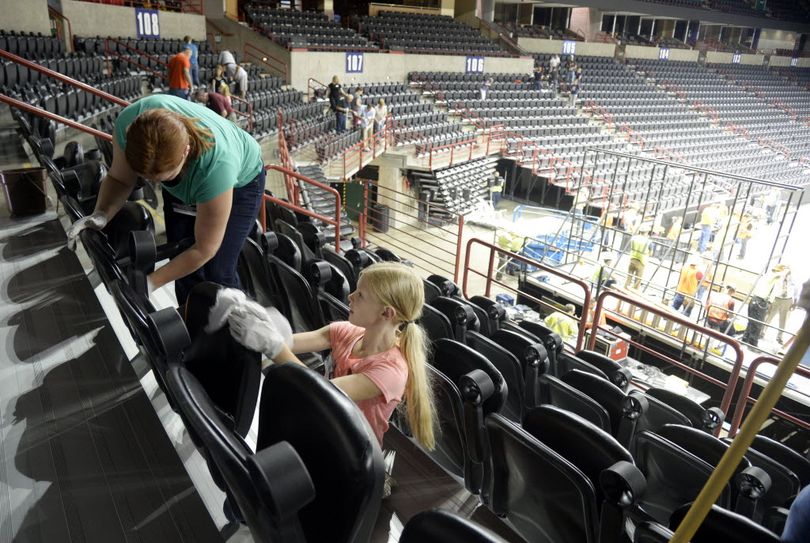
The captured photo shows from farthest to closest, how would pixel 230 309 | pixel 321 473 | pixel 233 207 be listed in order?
pixel 233 207 → pixel 230 309 → pixel 321 473

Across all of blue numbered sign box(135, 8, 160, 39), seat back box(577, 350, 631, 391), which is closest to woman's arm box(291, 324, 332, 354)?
seat back box(577, 350, 631, 391)

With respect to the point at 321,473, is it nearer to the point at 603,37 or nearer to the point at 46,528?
the point at 46,528

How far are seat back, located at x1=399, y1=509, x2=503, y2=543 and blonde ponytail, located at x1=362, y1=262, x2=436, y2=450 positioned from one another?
2.66 ft

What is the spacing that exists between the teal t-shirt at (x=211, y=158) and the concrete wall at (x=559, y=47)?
23876mm

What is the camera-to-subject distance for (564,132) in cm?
1975

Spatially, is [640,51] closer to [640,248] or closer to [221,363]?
[640,248]

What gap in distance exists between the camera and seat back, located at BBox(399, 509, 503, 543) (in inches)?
29.4

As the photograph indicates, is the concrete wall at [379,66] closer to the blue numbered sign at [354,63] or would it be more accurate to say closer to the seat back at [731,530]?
the blue numbered sign at [354,63]

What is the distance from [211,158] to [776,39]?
43552mm

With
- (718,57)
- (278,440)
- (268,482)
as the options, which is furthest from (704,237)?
(718,57)

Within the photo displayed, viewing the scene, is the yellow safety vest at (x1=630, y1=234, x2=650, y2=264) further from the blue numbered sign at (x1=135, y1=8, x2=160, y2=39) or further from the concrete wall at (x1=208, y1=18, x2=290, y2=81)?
the blue numbered sign at (x1=135, y1=8, x2=160, y2=39)

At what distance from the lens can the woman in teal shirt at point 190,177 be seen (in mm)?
Result: 1552

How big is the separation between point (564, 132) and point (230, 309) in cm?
1994


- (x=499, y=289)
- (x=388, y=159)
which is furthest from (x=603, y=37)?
(x=499, y=289)
